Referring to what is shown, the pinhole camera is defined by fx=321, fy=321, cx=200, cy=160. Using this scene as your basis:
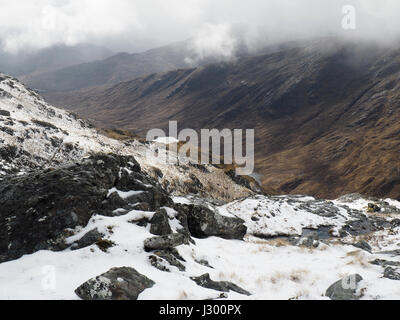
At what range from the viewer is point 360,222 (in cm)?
3222

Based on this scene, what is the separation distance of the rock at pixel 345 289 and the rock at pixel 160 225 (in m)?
6.75

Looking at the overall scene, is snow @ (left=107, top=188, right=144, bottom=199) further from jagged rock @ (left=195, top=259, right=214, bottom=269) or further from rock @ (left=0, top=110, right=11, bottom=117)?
rock @ (left=0, top=110, right=11, bottom=117)

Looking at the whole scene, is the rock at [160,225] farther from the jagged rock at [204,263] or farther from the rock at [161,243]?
the jagged rock at [204,263]

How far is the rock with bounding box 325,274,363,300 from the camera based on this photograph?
33.8ft

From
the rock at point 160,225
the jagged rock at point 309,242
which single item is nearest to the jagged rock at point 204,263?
the rock at point 160,225

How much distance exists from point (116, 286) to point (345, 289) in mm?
7386

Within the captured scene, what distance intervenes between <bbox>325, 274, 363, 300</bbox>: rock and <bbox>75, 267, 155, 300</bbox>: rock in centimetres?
595

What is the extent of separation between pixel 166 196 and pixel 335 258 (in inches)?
350

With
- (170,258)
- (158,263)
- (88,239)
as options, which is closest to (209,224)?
(170,258)

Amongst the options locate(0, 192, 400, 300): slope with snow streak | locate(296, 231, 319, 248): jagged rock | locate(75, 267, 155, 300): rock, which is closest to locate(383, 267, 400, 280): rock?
locate(0, 192, 400, 300): slope with snow streak

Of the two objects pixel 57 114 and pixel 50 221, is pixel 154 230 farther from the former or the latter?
pixel 57 114

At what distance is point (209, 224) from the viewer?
1895 cm
